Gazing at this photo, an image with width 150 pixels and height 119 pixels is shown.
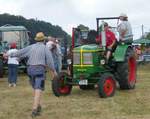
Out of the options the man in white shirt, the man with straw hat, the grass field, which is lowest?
the grass field

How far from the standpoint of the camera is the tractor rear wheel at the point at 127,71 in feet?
48.9

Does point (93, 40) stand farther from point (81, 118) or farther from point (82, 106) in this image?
point (81, 118)

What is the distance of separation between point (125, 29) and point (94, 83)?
6.11ft

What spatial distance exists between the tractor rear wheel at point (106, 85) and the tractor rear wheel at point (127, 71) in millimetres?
1015

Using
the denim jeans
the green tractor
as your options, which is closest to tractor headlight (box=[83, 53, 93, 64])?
the green tractor

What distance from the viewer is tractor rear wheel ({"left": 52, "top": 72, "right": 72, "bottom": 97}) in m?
14.0

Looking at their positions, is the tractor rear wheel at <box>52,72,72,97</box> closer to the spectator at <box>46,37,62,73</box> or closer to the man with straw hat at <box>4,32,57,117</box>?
the man with straw hat at <box>4,32,57,117</box>

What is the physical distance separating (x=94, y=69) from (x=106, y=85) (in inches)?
31.4

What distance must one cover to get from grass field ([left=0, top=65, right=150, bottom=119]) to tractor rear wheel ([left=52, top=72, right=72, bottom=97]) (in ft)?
0.59

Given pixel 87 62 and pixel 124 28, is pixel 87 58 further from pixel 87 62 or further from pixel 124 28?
pixel 124 28

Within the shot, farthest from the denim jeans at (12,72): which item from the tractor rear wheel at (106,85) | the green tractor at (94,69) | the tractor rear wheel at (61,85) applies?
the tractor rear wheel at (106,85)

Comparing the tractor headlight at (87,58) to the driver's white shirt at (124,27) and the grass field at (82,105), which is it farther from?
the driver's white shirt at (124,27)

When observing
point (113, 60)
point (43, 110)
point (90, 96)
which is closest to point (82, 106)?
point (43, 110)

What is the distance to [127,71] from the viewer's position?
593 inches
